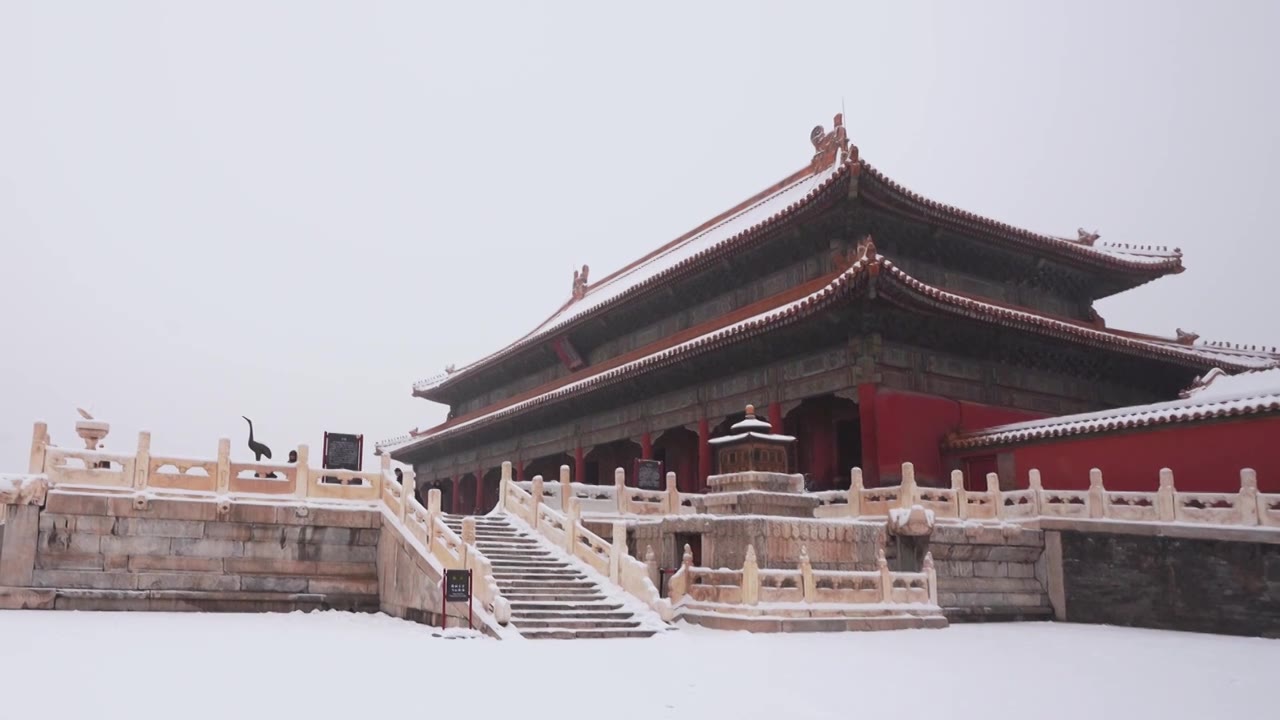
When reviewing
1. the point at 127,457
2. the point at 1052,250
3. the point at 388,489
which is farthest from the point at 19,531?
the point at 1052,250

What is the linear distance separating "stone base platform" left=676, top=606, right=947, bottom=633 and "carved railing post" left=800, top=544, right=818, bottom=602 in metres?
0.25

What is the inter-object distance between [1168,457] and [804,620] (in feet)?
31.0

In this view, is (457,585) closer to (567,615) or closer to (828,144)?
(567,615)

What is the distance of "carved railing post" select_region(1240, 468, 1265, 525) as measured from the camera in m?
15.7

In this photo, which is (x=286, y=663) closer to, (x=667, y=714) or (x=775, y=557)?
(x=667, y=714)

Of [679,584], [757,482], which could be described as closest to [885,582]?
[757,482]

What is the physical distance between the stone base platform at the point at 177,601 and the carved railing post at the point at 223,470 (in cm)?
175

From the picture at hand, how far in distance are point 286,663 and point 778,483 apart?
344 inches

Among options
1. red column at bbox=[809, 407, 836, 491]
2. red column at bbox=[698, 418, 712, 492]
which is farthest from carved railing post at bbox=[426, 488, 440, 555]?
red column at bbox=[809, 407, 836, 491]

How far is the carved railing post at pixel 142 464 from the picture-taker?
16609 mm

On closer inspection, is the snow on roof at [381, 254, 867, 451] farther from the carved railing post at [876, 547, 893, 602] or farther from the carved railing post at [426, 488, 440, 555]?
the carved railing post at [426, 488, 440, 555]

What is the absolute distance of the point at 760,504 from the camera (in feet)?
54.2

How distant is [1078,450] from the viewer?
21.0m

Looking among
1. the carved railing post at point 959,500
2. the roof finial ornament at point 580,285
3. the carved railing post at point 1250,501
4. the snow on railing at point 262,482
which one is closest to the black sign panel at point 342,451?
the snow on railing at point 262,482
